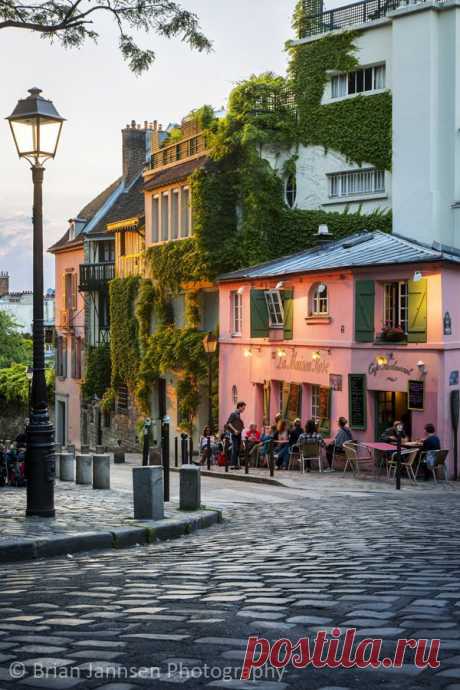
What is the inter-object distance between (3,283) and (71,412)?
50.7m

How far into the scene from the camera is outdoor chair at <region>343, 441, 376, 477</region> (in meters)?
24.9

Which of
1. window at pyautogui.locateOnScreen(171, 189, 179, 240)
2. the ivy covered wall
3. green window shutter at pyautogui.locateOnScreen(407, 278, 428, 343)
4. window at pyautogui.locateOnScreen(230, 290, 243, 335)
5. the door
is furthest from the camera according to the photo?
the door

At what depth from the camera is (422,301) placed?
25.7 meters

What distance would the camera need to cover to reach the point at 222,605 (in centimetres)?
671

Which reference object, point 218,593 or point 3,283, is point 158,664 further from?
point 3,283

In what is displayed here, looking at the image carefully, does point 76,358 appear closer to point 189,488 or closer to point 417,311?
point 417,311

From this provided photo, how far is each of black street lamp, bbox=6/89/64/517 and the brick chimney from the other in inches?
1543

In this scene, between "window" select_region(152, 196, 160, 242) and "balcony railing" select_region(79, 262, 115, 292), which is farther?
"balcony railing" select_region(79, 262, 115, 292)

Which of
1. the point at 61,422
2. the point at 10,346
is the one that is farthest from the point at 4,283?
the point at 61,422

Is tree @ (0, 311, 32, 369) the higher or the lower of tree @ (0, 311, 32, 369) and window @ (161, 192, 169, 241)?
the lower

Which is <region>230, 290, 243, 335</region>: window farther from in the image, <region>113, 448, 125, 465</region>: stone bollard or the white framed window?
<region>113, 448, 125, 465</region>: stone bollard

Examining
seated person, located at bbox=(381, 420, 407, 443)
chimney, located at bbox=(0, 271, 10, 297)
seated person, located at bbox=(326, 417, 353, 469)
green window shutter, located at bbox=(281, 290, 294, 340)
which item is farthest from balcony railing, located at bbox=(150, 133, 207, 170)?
chimney, located at bbox=(0, 271, 10, 297)

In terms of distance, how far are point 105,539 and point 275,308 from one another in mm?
21422

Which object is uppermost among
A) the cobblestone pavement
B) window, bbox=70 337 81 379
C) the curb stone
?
window, bbox=70 337 81 379
